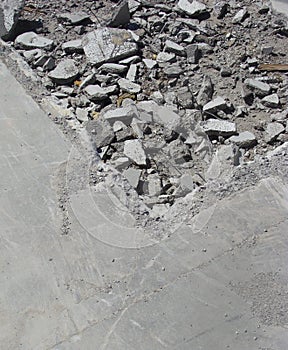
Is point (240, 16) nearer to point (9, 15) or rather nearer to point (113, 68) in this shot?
point (113, 68)

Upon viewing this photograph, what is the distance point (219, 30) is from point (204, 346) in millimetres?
3643

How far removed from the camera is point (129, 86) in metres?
5.45

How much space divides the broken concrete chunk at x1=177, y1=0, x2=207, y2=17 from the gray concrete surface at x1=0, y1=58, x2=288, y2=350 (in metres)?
2.46

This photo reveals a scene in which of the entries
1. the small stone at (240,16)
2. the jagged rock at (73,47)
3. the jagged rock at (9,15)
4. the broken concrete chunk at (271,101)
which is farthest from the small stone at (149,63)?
the jagged rock at (9,15)

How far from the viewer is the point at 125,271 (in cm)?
405

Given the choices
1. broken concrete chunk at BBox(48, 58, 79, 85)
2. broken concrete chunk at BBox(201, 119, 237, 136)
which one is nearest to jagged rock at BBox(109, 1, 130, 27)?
broken concrete chunk at BBox(48, 58, 79, 85)

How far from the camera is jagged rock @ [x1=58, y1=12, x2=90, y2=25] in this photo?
6168 millimetres

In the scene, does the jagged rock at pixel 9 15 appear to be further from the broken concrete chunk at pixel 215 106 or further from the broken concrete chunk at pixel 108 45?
the broken concrete chunk at pixel 215 106

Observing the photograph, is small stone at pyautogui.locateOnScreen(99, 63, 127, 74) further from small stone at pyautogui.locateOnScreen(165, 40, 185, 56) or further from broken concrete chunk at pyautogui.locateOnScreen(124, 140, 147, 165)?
broken concrete chunk at pyautogui.locateOnScreen(124, 140, 147, 165)

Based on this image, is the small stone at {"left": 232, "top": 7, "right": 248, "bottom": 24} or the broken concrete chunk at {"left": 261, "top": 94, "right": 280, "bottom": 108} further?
the small stone at {"left": 232, "top": 7, "right": 248, "bottom": 24}

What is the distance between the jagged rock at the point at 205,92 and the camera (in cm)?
535

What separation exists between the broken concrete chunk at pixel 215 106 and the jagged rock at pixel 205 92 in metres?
0.06

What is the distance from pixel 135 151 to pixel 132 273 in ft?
3.81

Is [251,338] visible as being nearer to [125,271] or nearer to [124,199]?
[125,271]
